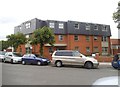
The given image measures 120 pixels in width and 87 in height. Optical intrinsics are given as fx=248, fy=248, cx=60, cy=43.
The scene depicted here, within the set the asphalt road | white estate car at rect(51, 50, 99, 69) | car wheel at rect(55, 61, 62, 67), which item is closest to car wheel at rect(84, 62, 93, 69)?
white estate car at rect(51, 50, 99, 69)

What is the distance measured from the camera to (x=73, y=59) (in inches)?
947

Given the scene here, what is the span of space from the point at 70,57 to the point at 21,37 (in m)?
17.8

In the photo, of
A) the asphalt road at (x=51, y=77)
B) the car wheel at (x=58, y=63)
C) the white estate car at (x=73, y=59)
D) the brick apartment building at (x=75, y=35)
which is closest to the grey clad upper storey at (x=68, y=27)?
the brick apartment building at (x=75, y=35)

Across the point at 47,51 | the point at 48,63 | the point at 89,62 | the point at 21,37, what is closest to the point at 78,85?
the point at 89,62

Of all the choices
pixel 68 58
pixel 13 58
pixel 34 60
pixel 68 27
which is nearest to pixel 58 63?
pixel 68 58

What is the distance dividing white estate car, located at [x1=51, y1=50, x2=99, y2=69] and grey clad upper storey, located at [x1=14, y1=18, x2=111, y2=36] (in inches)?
818

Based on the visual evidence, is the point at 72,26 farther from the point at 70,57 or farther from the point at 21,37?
the point at 70,57

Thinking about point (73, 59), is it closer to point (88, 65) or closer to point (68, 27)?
point (88, 65)

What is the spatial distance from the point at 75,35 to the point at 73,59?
964 inches

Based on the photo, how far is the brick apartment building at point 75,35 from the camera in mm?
46438

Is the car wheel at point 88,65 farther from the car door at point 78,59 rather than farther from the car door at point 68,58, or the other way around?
the car door at point 68,58

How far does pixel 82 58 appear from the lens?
23.6 m

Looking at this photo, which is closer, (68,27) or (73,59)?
(73,59)

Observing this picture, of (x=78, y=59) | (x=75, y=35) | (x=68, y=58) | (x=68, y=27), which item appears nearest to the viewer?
(x=78, y=59)
